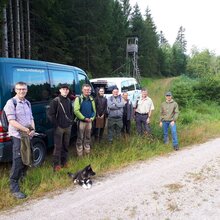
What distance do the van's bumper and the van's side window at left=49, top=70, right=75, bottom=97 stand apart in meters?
1.89

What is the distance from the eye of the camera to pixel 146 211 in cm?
461

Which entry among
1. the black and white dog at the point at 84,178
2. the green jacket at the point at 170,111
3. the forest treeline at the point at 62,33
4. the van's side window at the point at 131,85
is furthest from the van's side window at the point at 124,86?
the black and white dog at the point at 84,178

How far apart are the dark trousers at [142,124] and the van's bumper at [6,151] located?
4.91 metres

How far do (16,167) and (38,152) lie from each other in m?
1.66

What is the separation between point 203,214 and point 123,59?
39.7 m

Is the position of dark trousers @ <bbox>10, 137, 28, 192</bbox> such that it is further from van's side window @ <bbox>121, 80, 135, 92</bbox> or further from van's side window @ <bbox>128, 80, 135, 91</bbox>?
van's side window @ <bbox>128, 80, 135, 91</bbox>

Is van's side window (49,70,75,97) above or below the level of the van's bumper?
A: above

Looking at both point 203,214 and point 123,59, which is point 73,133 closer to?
point 203,214

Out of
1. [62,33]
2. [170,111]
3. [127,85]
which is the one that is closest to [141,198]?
[170,111]

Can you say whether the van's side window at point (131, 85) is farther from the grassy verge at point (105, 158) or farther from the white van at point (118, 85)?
the grassy verge at point (105, 158)

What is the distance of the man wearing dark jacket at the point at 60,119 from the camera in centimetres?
626

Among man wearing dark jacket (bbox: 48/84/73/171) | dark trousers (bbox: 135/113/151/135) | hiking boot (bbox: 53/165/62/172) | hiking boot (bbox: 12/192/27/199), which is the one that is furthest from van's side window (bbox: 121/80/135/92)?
hiking boot (bbox: 12/192/27/199)

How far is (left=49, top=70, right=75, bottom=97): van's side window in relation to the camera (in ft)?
23.9

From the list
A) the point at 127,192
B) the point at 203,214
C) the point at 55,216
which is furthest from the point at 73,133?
the point at 203,214
